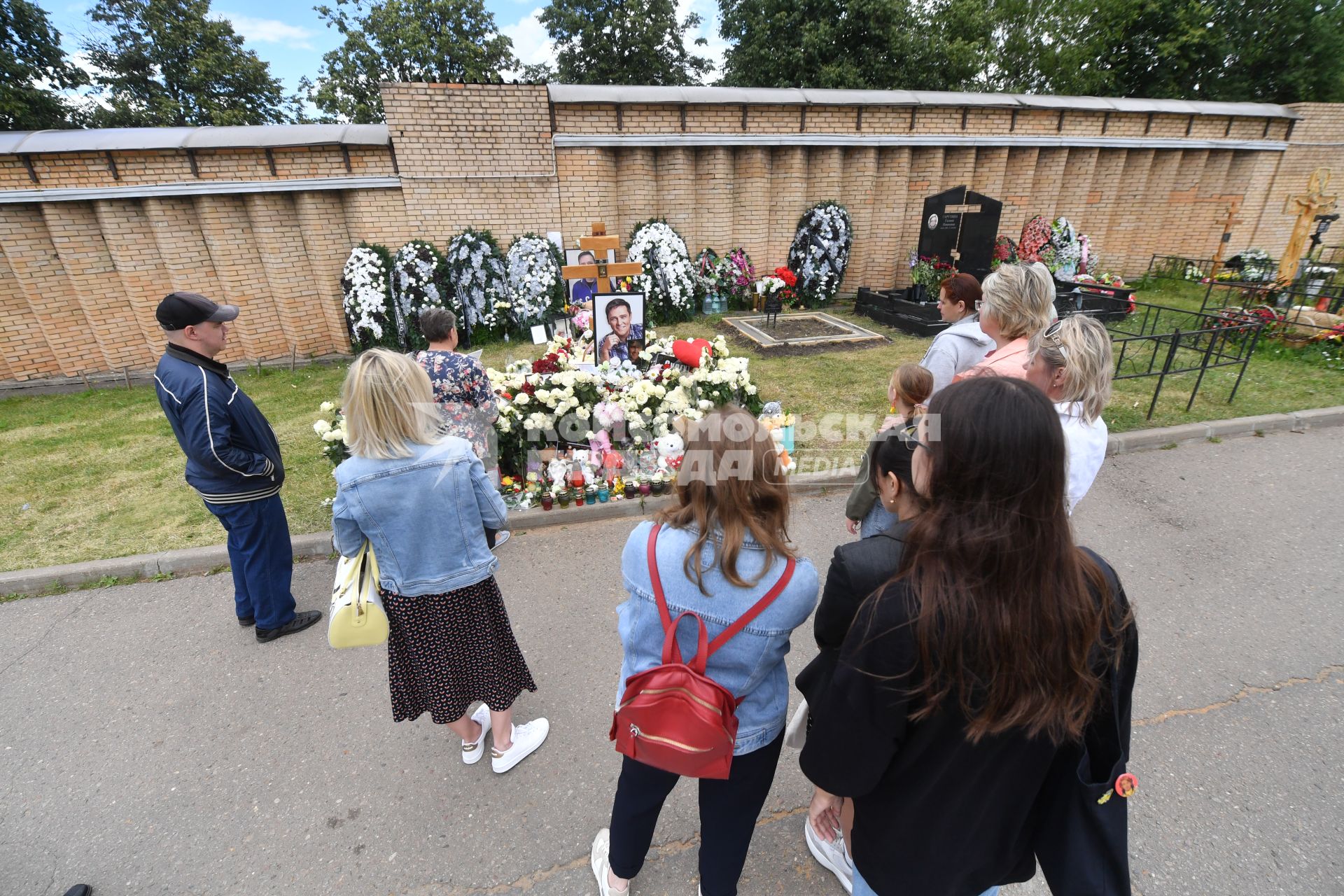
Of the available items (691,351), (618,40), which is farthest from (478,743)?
(618,40)

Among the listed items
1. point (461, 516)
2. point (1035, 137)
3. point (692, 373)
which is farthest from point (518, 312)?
point (1035, 137)

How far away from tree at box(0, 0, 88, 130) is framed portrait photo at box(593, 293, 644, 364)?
83.0 ft

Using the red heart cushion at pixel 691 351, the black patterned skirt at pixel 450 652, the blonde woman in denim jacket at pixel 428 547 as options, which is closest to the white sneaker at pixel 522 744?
the blonde woman in denim jacket at pixel 428 547

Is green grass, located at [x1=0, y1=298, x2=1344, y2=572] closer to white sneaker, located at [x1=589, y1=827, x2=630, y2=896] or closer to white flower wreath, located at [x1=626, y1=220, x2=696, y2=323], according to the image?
white flower wreath, located at [x1=626, y1=220, x2=696, y2=323]

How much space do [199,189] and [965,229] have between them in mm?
13070

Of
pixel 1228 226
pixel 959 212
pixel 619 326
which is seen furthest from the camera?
pixel 1228 226

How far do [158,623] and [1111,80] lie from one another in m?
30.9

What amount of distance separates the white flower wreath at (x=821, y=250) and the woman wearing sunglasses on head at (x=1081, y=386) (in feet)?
34.2

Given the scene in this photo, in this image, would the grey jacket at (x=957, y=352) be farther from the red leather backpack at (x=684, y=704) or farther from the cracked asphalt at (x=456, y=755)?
the red leather backpack at (x=684, y=704)

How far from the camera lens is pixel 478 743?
280 cm

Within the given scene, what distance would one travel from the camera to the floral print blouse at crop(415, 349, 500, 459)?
405 cm

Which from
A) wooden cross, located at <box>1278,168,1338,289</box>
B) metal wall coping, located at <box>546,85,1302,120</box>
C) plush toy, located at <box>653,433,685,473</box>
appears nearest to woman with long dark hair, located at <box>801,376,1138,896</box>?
plush toy, located at <box>653,433,685,473</box>

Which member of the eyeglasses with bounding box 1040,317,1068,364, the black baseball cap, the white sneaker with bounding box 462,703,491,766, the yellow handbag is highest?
the black baseball cap

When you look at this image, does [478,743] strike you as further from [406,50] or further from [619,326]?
[406,50]
